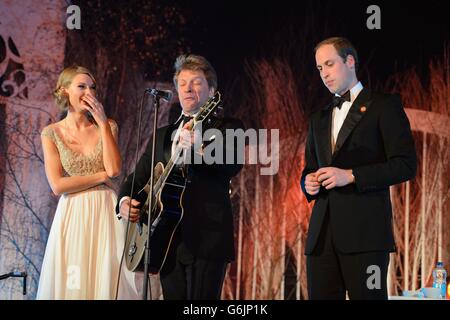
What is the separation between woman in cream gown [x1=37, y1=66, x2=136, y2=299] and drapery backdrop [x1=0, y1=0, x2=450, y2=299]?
2.03m

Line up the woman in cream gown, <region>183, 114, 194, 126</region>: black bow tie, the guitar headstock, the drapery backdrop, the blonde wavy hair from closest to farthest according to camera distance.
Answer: the guitar headstock → <region>183, 114, 194, 126</region>: black bow tie → the woman in cream gown → the blonde wavy hair → the drapery backdrop

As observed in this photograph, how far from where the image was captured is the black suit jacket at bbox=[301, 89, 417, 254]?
283 centimetres

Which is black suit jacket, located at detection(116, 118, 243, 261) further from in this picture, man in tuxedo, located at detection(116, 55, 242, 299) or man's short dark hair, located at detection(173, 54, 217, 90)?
man's short dark hair, located at detection(173, 54, 217, 90)

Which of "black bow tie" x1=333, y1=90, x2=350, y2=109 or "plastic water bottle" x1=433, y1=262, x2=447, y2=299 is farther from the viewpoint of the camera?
"plastic water bottle" x1=433, y1=262, x2=447, y2=299

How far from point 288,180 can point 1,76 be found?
114 inches

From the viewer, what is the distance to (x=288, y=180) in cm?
618

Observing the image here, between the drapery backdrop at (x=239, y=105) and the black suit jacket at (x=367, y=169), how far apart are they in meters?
3.13

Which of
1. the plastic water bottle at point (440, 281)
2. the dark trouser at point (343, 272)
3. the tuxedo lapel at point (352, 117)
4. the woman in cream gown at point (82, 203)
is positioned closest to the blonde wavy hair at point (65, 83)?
the woman in cream gown at point (82, 203)

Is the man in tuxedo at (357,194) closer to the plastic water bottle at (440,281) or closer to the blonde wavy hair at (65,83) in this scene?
the blonde wavy hair at (65,83)

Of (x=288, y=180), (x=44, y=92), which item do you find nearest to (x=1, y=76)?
(x=44, y=92)

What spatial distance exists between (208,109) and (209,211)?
1.63ft

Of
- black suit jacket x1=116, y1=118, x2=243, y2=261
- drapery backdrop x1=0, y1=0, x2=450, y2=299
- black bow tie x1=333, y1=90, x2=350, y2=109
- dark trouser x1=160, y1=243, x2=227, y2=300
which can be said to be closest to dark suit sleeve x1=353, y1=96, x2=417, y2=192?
black bow tie x1=333, y1=90, x2=350, y2=109

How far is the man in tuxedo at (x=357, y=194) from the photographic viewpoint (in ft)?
9.20
